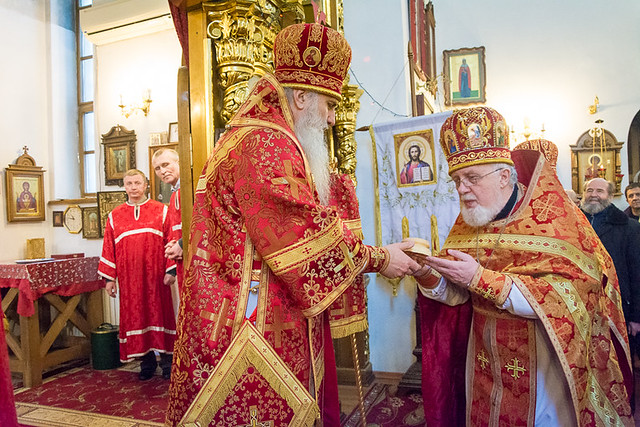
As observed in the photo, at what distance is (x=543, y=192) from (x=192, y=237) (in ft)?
4.74

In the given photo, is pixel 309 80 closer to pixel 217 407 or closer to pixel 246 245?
pixel 246 245

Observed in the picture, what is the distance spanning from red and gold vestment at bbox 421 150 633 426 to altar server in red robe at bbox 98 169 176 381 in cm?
357

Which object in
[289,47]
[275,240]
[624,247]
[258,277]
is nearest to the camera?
[275,240]

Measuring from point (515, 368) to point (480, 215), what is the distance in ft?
2.12

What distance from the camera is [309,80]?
191 centimetres

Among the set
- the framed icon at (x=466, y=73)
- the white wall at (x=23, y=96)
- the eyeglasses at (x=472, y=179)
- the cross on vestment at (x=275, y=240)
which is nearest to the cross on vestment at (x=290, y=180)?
the cross on vestment at (x=275, y=240)

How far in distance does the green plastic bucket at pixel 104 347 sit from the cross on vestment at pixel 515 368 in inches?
184

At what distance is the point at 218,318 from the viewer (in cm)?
168

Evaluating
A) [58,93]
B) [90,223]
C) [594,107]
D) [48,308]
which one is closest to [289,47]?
[48,308]

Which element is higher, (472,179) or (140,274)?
(472,179)

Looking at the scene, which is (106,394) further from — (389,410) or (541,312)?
(541,312)

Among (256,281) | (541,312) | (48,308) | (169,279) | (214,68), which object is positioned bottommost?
(48,308)

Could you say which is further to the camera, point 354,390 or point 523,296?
point 354,390

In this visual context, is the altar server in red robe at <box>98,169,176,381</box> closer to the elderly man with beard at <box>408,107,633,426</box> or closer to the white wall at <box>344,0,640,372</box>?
the elderly man with beard at <box>408,107,633,426</box>
